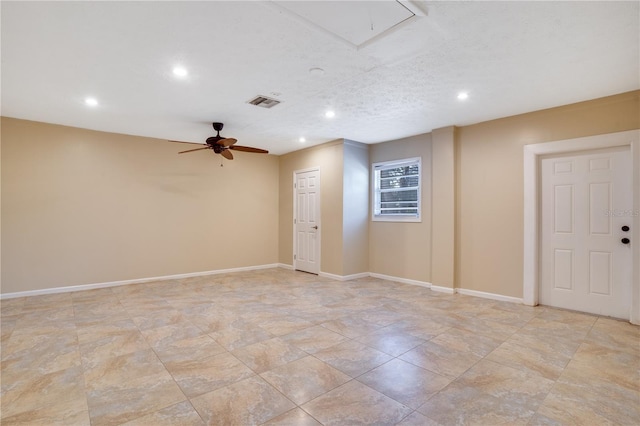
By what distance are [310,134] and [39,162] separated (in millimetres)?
4344

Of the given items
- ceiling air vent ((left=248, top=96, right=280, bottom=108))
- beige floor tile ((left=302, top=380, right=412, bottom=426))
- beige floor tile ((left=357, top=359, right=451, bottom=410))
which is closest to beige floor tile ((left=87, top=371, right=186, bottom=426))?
beige floor tile ((left=302, top=380, right=412, bottom=426))

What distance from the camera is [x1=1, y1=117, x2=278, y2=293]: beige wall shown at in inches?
186

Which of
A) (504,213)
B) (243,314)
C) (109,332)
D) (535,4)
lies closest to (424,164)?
(504,213)

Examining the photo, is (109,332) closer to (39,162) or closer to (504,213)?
(39,162)

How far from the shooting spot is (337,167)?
19.9ft

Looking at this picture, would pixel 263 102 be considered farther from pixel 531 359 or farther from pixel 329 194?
pixel 531 359

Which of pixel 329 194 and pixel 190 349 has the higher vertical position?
pixel 329 194

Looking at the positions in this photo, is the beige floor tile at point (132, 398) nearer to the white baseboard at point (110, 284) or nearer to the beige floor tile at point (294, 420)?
the beige floor tile at point (294, 420)

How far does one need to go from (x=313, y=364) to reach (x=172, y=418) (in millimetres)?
1103

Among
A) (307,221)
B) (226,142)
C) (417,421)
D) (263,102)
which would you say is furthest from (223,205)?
(417,421)

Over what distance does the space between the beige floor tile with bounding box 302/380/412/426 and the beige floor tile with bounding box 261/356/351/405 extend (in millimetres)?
83

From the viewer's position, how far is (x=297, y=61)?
2.90m

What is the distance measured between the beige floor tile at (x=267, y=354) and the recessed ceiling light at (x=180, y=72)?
2766mm

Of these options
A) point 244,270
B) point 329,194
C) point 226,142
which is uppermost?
point 226,142
